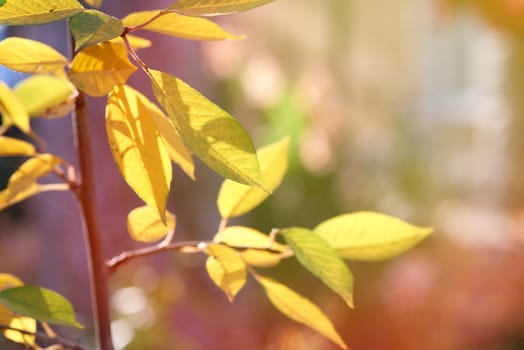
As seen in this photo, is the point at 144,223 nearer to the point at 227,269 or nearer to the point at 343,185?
the point at 227,269

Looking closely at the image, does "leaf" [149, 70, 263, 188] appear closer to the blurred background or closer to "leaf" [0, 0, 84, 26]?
"leaf" [0, 0, 84, 26]

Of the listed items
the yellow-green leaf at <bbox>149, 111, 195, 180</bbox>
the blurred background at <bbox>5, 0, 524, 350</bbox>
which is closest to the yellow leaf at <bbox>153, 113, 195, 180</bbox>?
the yellow-green leaf at <bbox>149, 111, 195, 180</bbox>

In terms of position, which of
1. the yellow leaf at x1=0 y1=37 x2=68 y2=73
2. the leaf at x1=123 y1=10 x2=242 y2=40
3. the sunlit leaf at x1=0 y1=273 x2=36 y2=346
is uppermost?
the leaf at x1=123 y1=10 x2=242 y2=40

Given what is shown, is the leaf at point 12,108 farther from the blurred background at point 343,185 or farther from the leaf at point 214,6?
the blurred background at point 343,185

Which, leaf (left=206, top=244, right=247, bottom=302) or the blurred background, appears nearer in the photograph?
leaf (left=206, top=244, right=247, bottom=302)

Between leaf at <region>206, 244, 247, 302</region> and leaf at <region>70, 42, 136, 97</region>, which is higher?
leaf at <region>70, 42, 136, 97</region>

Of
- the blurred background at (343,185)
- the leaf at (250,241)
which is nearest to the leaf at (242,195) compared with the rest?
the leaf at (250,241)

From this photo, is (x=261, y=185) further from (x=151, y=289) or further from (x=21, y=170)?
(x=151, y=289)
